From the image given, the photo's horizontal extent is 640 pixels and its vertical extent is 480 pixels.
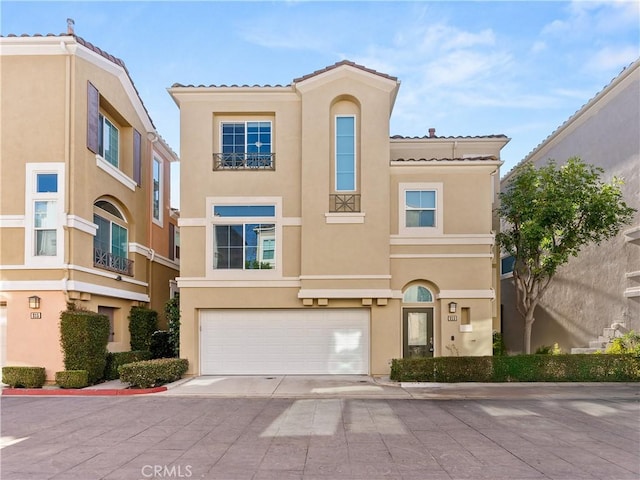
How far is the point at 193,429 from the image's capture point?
28.9 ft

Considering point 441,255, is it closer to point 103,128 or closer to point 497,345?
point 497,345

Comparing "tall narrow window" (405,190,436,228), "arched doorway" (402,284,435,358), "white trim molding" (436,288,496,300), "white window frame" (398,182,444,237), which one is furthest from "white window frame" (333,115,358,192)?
"white trim molding" (436,288,496,300)

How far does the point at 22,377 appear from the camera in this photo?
1334 cm

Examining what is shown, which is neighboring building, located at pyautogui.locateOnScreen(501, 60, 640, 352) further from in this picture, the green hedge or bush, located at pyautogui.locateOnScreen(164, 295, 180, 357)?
bush, located at pyautogui.locateOnScreen(164, 295, 180, 357)

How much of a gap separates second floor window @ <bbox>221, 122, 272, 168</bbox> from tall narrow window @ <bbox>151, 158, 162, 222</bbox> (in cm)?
591

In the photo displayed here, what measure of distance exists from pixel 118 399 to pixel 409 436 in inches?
307

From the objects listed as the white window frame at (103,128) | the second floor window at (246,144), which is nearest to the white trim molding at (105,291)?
the white window frame at (103,128)

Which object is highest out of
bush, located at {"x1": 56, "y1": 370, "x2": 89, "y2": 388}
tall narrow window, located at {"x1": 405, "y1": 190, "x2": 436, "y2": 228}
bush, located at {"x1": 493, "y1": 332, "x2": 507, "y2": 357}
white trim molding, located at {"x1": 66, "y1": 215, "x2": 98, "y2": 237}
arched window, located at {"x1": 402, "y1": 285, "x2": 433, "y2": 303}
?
tall narrow window, located at {"x1": 405, "y1": 190, "x2": 436, "y2": 228}

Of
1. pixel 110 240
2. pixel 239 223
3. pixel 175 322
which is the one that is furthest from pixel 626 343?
pixel 110 240

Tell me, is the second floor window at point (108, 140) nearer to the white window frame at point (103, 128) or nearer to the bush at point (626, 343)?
the white window frame at point (103, 128)

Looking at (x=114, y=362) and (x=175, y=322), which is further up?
(x=175, y=322)

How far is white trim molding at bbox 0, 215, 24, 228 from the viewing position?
559 inches

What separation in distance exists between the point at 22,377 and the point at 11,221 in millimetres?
4570

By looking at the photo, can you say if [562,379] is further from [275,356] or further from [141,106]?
[141,106]
